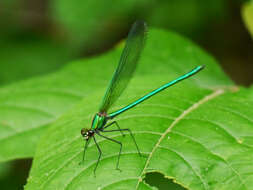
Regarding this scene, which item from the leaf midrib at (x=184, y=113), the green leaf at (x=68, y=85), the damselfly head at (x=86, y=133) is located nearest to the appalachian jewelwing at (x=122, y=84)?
the damselfly head at (x=86, y=133)

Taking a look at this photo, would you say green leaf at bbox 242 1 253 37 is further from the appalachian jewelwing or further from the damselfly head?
the damselfly head

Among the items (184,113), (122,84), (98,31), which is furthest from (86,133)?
(98,31)

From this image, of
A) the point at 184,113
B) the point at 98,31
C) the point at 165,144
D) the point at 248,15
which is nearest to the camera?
the point at 165,144

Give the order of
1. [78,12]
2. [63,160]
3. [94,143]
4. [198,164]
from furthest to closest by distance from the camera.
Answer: [78,12] → [94,143] → [63,160] → [198,164]

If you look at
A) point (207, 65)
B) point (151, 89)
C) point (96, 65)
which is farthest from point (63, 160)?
point (207, 65)

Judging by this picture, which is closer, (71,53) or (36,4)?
(71,53)

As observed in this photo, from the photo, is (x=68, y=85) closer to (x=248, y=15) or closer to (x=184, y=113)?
(x=184, y=113)

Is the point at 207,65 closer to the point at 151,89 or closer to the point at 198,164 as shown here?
the point at 151,89
